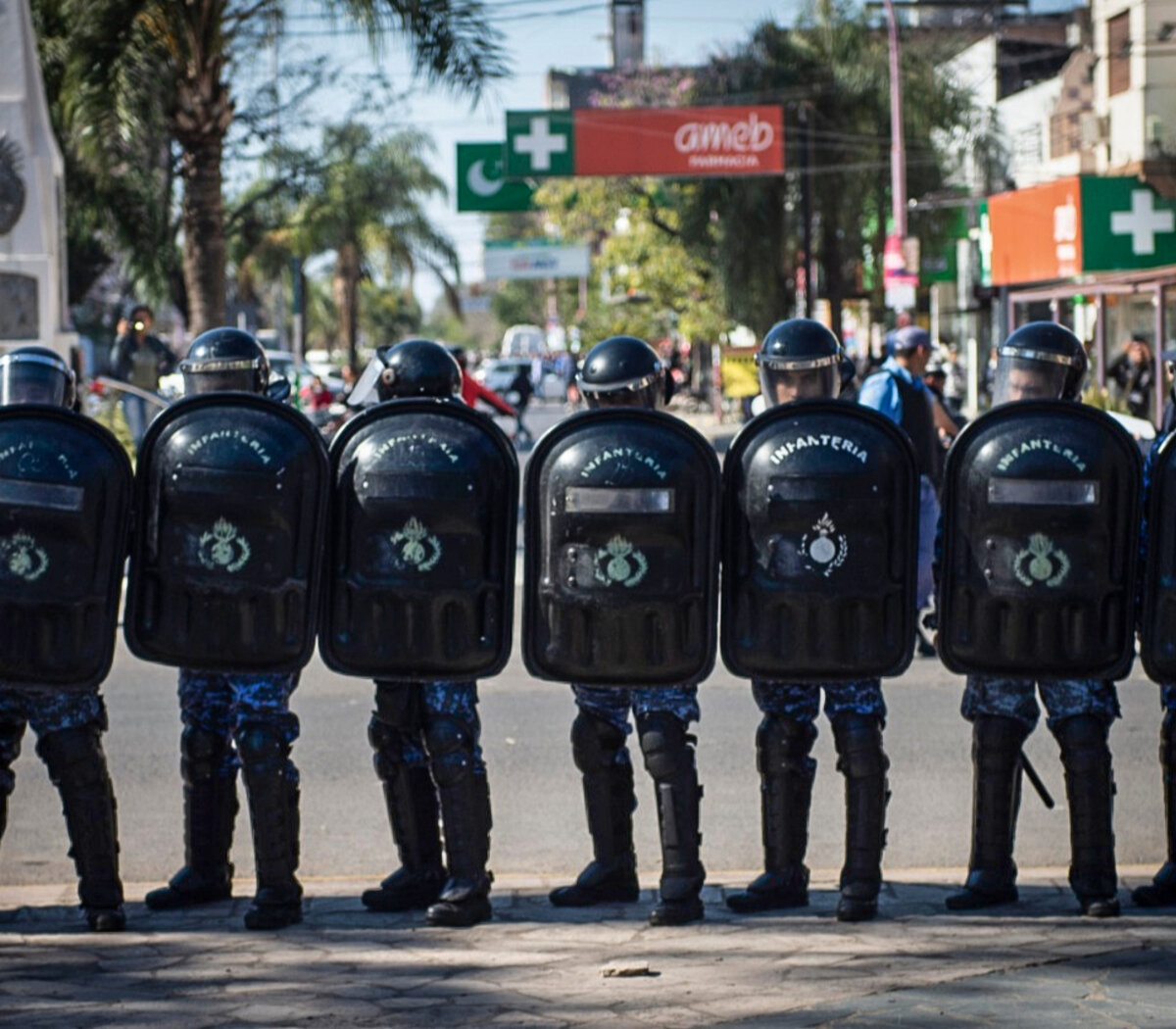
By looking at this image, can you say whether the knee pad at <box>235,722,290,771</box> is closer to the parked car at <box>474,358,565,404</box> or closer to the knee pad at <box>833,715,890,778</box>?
the knee pad at <box>833,715,890,778</box>

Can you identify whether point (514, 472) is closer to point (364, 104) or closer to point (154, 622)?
point (154, 622)

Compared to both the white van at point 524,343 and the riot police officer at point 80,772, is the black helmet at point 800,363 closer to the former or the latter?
the riot police officer at point 80,772

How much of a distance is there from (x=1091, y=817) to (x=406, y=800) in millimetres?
1880

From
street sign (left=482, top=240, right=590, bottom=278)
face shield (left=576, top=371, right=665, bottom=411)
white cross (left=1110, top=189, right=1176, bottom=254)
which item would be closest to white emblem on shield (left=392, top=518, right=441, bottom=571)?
face shield (left=576, top=371, right=665, bottom=411)

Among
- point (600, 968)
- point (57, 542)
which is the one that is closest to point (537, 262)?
point (57, 542)

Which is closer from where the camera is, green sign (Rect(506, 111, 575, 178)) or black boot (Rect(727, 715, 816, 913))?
black boot (Rect(727, 715, 816, 913))

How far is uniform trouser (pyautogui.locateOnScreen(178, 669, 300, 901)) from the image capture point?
559 cm

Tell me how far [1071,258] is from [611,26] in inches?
2708

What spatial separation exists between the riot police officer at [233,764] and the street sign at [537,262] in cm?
4357

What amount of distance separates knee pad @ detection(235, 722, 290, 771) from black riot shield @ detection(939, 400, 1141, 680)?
5.95 ft

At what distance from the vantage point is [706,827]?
24.1 ft

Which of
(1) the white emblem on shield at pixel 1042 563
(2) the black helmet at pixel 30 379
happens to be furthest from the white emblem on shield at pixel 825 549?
(2) the black helmet at pixel 30 379

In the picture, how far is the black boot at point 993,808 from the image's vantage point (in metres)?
5.63

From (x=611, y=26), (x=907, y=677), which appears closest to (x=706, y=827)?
(x=907, y=677)
